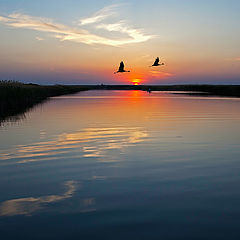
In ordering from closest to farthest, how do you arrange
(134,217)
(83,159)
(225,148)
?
(134,217)
(83,159)
(225,148)

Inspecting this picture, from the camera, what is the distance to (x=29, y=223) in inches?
221

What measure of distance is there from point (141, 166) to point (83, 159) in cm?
199

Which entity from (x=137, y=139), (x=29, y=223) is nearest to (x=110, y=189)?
(x=29, y=223)

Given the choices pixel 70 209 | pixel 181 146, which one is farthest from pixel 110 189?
pixel 181 146

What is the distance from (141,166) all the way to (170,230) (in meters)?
4.21

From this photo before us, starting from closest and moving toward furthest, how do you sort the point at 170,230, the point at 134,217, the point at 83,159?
the point at 170,230 < the point at 134,217 < the point at 83,159

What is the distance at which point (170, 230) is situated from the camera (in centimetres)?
540

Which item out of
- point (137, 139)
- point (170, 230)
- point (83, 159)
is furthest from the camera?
point (137, 139)

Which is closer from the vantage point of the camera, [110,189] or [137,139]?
[110,189]

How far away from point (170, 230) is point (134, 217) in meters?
0.75

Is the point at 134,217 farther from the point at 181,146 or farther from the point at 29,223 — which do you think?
the point at 181,146

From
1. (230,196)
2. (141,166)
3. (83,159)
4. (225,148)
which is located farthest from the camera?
(225,148)

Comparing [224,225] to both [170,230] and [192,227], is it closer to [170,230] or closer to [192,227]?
[192,227]

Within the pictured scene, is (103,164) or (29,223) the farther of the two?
(103,164)
